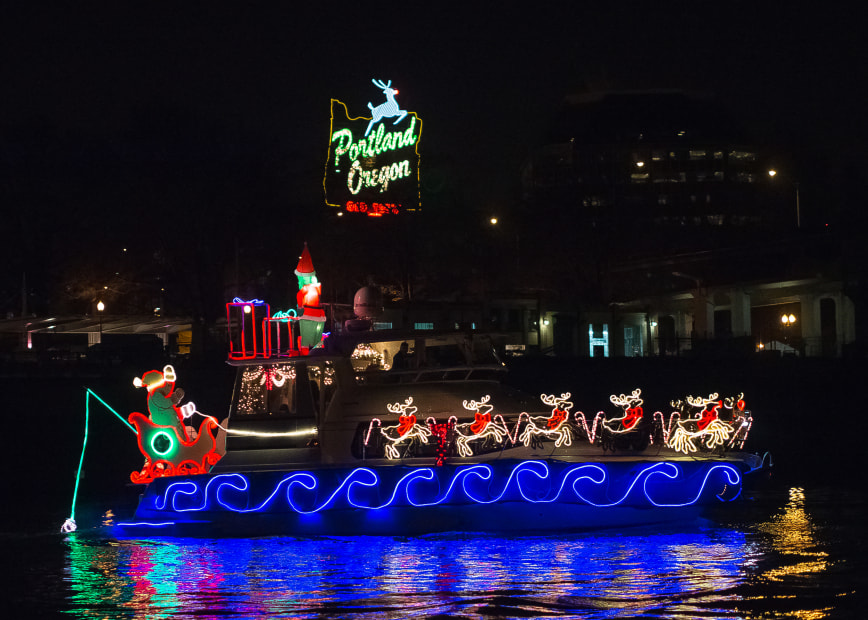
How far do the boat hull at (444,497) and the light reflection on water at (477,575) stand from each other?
0.21 m

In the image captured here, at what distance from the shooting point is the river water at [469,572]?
30.2ft

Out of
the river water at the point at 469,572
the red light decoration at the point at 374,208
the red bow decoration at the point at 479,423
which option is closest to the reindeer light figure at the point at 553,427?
the red bow decoration at the point at 479,423

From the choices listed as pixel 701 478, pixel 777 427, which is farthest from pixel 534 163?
pixel 701 478

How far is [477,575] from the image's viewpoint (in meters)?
10.4

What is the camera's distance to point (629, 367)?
105 ft

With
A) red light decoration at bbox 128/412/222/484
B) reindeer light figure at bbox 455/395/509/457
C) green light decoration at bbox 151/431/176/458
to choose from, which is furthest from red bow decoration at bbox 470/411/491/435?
green light decoration at bbox 151/431/176/458

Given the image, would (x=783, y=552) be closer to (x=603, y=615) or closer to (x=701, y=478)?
(x=701, y=478)

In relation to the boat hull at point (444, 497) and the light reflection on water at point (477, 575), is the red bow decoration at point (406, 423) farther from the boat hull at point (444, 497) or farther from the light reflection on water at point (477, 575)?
the light reflection on water at point (477, 575)

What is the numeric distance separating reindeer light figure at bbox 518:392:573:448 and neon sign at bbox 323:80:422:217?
2500 cm

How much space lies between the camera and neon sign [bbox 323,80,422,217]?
37.5 metres

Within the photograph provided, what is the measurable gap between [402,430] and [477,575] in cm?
238

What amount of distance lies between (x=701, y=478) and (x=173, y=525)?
629 centimetres

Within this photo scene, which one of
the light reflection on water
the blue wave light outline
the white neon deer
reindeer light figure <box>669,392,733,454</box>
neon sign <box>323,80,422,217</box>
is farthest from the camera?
the white neon deer

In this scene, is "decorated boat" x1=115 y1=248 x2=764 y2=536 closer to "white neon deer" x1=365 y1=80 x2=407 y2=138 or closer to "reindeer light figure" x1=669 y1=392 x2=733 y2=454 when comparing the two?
"reindeer light figure" x1=669 y1=392 x2=733 y2=454
